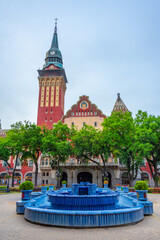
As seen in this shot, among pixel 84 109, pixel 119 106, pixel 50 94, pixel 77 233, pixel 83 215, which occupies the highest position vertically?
pixel 50 94

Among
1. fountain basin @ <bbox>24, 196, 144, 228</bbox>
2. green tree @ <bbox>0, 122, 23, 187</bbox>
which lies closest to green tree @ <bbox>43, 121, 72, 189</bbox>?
green tree @ <bbox>0, 122, 23, 187</bbox>

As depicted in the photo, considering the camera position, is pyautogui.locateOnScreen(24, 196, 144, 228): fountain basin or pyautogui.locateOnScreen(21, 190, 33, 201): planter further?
pyautogui.locateOnScreen(21, 190, 33, 201): planter

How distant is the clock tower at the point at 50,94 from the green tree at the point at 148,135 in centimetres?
2148

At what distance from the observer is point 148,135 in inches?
1090

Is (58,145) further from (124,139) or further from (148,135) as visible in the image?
(148,135)

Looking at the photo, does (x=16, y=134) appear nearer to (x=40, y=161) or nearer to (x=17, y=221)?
(x=40, y=161)

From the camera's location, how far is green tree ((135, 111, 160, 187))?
27394 mm

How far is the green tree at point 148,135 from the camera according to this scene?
27.4 m

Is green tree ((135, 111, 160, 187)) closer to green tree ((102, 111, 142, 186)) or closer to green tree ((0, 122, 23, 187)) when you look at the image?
green tree ((102, 111, 142, 186))

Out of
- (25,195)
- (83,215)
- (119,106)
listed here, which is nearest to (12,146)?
(25,195)

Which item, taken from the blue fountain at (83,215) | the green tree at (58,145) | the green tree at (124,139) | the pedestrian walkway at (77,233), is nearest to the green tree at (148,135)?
the green tree at (124,139)

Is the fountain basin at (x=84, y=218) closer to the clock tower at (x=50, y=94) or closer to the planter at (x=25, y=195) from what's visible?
the planter at (x=25, y=195)

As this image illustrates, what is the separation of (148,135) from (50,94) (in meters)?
28.4

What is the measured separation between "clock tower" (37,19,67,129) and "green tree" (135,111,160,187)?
21.5 m
